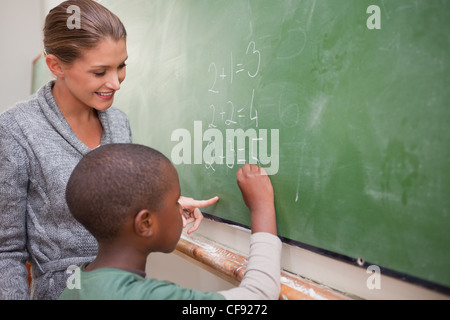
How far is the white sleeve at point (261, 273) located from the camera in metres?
0.82

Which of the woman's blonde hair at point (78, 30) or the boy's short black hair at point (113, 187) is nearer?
the boy's short black hair at point (113, 187)

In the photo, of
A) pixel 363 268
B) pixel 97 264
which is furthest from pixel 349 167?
pixel 97 264

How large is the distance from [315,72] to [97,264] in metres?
0.76

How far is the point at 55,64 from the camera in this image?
110cm

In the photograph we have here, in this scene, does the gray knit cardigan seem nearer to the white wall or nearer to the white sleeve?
the white sleeve

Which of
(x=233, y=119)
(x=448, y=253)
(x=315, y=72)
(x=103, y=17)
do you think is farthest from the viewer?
(x=233, y=119)

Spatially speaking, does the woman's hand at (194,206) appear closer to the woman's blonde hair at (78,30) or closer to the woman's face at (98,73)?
the woman's face at (98,73)

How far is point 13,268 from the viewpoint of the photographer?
1.02 metres

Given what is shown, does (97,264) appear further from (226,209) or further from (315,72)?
(315,72)

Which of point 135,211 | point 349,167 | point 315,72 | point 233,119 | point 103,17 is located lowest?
point 135,211

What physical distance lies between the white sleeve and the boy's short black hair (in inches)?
11.5

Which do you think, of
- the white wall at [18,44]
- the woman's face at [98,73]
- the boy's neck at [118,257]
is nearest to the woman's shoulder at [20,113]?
the woman's face at [98,73]

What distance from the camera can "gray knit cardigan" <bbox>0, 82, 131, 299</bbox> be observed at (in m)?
1.01

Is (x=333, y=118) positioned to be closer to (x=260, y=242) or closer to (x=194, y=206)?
(x=260, y=242)
